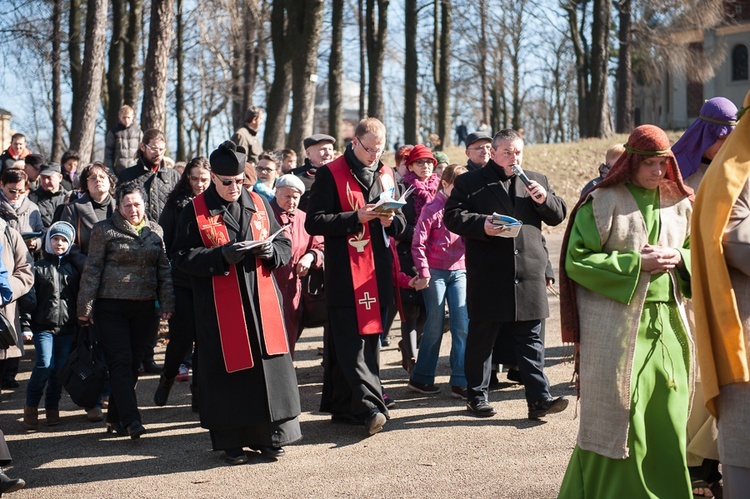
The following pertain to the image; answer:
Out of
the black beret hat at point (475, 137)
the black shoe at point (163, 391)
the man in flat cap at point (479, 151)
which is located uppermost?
the black beret hat at point (475, 137)

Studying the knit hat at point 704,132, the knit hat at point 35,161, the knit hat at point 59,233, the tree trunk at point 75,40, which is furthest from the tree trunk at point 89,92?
the knit hat at point 704,132

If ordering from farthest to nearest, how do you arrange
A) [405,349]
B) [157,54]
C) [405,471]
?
[157,54] < [405,349] < [405,471]

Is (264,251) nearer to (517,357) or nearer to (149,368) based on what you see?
(517,357)

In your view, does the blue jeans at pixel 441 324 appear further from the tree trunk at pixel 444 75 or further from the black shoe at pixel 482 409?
the tree trunk at pixel 444 75

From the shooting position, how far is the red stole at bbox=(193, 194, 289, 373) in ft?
21.9

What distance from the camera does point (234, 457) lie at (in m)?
6.72

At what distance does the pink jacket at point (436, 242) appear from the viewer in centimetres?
→ 864

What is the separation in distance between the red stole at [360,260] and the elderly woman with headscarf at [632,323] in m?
2.31

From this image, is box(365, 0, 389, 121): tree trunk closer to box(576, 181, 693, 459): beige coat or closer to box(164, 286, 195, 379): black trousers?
box(164, 286, 195, 379): black trousers

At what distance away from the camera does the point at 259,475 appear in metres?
6.43

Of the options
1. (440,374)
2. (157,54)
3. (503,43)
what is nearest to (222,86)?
(503,43)

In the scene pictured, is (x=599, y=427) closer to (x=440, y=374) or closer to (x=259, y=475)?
(x=259, y=475)

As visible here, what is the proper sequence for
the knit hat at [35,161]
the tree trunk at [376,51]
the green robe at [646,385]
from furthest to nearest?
the tree trunk at [376,51] < the knit hat at [35,161] < the green robe at [646,385]

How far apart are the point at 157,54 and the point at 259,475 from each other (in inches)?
398
